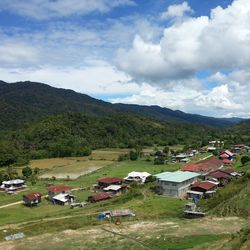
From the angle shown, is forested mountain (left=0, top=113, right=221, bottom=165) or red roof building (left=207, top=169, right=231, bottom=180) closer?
red roof building (left=207, top=169, right=231, bottom=180)

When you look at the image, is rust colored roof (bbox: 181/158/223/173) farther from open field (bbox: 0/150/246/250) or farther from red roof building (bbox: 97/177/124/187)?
red roof building (bbox: 97/177/124/187)

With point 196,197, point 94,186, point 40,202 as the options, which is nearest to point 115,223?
point 196,197

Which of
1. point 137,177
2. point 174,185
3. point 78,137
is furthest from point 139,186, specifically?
point 78,137

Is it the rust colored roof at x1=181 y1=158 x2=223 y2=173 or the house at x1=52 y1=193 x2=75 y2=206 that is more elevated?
the rust colored roof at x1=181 y1=158 x2=223 y2=173

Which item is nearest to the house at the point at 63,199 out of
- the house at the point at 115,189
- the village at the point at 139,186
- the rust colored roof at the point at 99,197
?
the village at the point at 139,186

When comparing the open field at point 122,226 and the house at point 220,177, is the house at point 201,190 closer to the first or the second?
the open field at point 122,226

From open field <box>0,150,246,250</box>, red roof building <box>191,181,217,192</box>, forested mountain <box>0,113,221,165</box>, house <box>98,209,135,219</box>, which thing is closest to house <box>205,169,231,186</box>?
red roof building <box>191,181,217,192</box>

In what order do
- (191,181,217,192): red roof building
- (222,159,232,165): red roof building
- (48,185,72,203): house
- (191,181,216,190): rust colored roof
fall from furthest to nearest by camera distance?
(222,159,232,165): red roof building, (48,185,72,203): house, (191,181,216,190): rust colored roof, (191,181,217,192): red roof building

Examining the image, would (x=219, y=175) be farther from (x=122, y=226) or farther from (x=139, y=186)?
(x=122, y=226)

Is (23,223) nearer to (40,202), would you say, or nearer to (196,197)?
(40,202)

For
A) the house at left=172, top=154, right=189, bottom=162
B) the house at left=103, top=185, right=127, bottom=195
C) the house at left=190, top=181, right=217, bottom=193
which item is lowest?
the house at left=103, top=185, right=127, bottom=195
